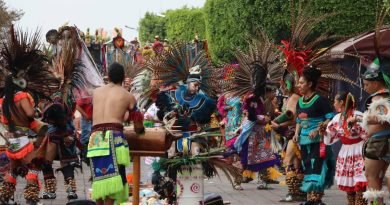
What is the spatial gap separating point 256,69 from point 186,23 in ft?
158

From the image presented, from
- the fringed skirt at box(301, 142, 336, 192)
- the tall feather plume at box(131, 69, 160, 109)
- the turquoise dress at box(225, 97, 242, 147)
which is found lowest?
the fringed skirt at box(301, 142, 336, 192)

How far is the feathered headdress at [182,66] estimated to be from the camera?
50.6ft

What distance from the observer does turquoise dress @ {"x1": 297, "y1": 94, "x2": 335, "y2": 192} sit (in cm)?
1484

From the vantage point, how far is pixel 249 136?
1795 centimetres

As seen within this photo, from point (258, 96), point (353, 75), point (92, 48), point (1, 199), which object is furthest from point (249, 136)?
point (92, 48)

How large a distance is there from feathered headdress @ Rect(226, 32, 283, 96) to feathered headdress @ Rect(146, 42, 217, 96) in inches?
67.1

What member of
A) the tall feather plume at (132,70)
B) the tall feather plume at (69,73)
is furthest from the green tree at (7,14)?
the tall feather plume at (69,73)

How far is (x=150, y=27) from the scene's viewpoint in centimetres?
9006

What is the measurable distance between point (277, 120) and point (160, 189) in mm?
2189

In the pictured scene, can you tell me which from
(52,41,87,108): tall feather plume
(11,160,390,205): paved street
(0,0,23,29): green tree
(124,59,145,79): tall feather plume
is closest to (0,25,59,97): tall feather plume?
(52,41,87,108): tall feather plume

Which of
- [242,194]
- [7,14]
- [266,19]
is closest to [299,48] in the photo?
[242,194]

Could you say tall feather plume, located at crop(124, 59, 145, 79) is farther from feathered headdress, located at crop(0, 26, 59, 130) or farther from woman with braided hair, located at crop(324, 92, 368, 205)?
woman with braided hair, located at crop(324, 92, 368, 205)

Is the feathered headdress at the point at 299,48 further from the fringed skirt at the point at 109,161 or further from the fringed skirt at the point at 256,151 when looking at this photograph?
the fringed skirt at the point at 109,161

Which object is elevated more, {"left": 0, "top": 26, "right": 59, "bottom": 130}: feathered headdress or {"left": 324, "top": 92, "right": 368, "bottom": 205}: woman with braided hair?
{"left": 0, "top": 26, "right": 59, "bottom": 130}: feathered headdress
